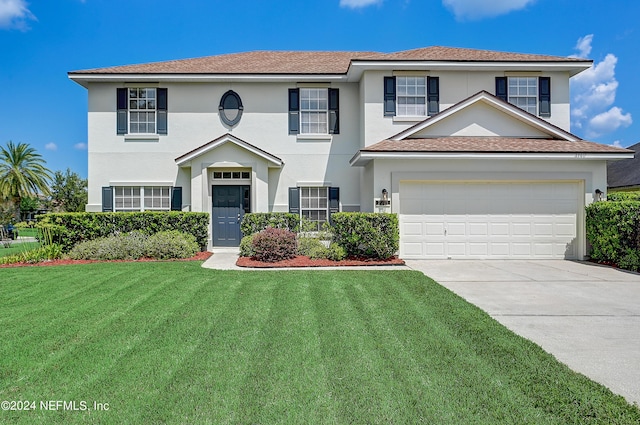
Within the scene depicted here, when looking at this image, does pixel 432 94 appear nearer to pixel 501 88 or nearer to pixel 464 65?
pixel 464 65

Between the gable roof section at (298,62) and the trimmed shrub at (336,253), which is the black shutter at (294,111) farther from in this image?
the trimmed shrub at (336,253)

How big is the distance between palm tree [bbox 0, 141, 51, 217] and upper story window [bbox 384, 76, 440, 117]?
1399 inches

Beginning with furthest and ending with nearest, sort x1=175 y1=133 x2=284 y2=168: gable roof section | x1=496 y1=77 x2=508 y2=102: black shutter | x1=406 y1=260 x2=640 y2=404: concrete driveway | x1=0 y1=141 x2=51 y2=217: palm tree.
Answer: x1=0 y1=141 x2=51 y2=217: palm tree → x1=496 y1=77 x2=508 y2=102: black shutter → x1=175 y1=133 x2=284 y2=168: gable roof section → x1=406 y1=260 x2=640 y2=404: concrete driveway

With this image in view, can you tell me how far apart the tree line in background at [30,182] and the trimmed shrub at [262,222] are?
28963 mm

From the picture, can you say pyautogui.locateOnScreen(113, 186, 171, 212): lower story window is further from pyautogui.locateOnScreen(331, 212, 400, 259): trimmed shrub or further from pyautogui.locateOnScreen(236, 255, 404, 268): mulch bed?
pyautogui.locateOnScreen(331, 212, 400, 259): trimmed shrub

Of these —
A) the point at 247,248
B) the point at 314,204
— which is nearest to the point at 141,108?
the point at 247,248

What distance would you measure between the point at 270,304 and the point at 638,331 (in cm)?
534

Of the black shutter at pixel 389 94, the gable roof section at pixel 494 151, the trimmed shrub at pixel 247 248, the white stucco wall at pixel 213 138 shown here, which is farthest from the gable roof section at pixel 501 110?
the trimmed shrub at pixel 247 248

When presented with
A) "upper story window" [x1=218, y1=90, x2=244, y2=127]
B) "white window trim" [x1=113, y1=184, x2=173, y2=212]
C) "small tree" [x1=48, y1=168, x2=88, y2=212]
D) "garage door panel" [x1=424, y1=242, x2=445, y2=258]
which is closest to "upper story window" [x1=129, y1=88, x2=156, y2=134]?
"white window trim" [x1=113, y1=184, x2=173, y2=212]

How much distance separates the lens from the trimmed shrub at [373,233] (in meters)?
10.6

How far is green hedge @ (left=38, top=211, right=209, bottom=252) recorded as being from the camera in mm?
11853

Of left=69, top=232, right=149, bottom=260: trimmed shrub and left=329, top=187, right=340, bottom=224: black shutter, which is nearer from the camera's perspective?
left=69, top=232, right=149, bottom=260: trimmed shrub

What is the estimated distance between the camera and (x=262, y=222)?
12461mm

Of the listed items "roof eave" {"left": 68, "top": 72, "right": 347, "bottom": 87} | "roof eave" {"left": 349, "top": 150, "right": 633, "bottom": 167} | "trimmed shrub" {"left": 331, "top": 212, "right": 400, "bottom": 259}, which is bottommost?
"trimmed shrub" {"left": 331, "top": 212, "right": 400, "bottom": 259}
